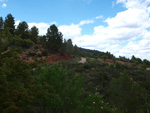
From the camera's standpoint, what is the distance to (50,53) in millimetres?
35844

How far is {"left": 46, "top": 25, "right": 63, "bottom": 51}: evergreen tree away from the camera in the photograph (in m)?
35.0

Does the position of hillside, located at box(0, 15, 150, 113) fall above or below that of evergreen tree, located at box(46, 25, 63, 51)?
below

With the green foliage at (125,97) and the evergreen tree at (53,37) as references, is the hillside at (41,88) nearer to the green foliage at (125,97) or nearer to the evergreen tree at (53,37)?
the green foliage at (125,97)

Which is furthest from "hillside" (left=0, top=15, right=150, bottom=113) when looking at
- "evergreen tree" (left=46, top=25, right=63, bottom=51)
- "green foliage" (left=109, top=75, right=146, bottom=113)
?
"evergreen tree" (left=46, top=25, right=63, bottom=51)

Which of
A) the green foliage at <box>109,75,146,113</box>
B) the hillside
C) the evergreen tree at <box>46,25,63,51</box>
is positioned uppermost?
the evergreen tree at <box>46,25,63,51</box>

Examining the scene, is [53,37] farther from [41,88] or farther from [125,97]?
[41,88]

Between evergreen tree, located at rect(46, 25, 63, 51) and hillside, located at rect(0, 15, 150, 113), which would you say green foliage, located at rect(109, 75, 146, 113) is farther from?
evergreen tree, located at rect(46, 25, 63, 51)

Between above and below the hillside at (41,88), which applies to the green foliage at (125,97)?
below

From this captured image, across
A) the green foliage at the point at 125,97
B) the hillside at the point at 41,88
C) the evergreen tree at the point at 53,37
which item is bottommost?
the green foliage at the point at 125,97

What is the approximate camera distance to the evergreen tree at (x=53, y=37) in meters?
35.0

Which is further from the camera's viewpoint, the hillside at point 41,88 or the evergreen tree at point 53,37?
the evergreen tree at point 53,37

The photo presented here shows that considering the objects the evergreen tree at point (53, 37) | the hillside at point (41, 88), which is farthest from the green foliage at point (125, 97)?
the evergreen tree at point (53, 37)

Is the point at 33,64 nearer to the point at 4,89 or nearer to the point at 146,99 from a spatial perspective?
the point at 4,89

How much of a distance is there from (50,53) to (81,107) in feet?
101
